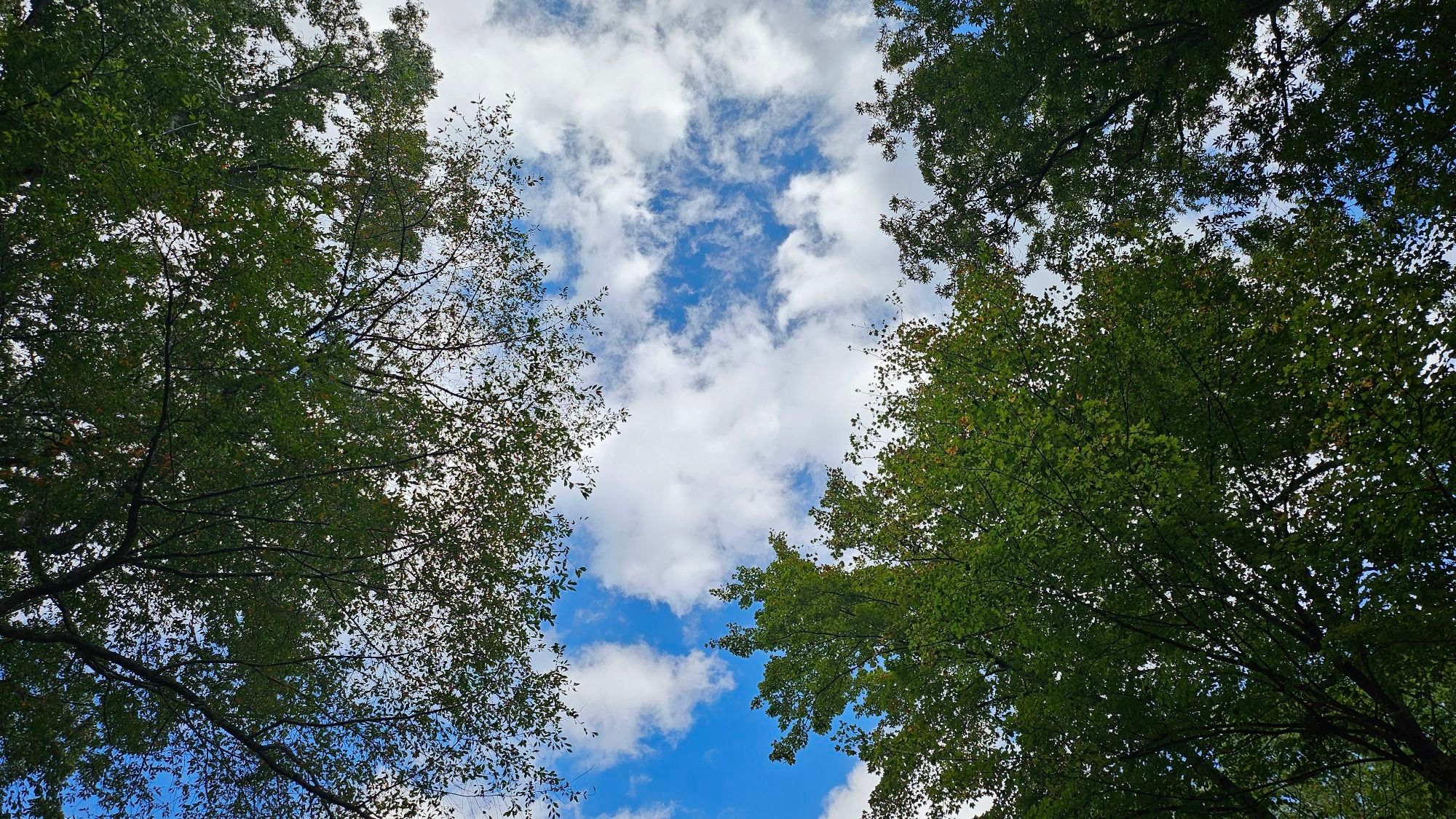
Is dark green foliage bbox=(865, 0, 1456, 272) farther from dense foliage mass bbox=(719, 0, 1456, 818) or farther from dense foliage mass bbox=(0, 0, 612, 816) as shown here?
dense foliage mass bbox=(0, 0, 612, 816)

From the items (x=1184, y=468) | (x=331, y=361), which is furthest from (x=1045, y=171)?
(x=331, y=361)

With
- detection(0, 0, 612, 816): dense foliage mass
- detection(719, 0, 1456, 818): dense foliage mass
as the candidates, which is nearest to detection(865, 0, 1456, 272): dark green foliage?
detection(719, 0, 1456, 818): dense foliage mass

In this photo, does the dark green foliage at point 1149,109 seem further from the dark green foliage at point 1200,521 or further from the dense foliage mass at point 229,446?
the dense foliage mass at point 229,446

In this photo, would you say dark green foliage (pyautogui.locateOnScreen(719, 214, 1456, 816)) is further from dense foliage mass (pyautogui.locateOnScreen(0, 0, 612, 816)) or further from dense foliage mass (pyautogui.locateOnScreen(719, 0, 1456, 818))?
dense foliage mass (pyautogui.locateOnScreen(0, 0, 612, 816))

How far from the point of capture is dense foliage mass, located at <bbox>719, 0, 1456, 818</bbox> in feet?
21.1

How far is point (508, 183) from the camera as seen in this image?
40.4 ft

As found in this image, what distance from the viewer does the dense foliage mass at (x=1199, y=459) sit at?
642cm

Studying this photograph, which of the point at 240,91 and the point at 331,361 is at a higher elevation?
the point at 240,91

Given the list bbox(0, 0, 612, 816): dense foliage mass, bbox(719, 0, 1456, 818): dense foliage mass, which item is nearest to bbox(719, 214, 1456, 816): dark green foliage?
bbox(719, 0, 1456, 818): dense foliage mass

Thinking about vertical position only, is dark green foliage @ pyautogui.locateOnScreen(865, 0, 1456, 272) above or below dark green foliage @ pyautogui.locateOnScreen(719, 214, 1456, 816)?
above

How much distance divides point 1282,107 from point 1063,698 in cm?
936

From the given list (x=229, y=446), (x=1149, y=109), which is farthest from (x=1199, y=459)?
(x=229, y=446)

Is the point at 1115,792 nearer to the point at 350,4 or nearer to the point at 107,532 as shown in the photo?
the point at 107,532

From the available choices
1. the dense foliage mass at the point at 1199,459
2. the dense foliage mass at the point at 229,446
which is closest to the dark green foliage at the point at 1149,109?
the dense foliage mass at the point at 1199,459
